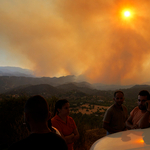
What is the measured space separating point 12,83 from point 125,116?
353 ft

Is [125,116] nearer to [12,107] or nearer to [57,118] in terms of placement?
[57,118]

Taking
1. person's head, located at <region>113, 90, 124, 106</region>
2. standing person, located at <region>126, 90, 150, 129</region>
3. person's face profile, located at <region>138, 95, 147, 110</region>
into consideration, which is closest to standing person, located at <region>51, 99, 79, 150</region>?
standing person, located at <region>126, 90, 150, 129</region>

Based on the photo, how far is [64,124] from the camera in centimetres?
265

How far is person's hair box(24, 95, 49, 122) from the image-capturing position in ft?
3.80

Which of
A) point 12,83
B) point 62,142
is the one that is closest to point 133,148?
point 62,142

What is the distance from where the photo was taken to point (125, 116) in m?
3.50

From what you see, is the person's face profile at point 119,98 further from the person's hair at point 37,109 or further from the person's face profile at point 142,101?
the person's hair at point 37,109

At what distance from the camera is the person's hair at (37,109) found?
1.16 m

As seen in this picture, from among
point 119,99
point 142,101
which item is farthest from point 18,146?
point 119,99

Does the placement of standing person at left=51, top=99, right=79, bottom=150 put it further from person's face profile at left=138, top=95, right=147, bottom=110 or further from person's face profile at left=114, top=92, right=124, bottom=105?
person's face profile at left=138, top=95, right=147, bottom=110

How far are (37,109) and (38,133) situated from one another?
0.64 feet

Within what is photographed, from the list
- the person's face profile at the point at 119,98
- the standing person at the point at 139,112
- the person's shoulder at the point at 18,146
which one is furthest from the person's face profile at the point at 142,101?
the person's shoulder at the point at 18,146

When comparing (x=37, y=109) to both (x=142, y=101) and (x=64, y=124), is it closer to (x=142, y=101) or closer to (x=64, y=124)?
(x=64, y=124)

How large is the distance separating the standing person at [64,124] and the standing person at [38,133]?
4.78 feet
